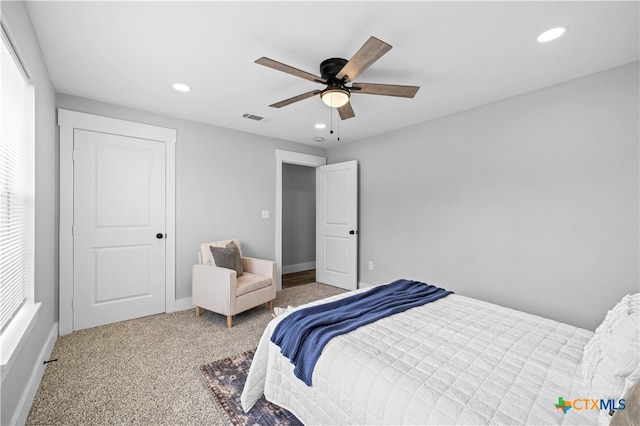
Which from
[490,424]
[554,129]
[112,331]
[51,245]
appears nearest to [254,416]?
[490,424]

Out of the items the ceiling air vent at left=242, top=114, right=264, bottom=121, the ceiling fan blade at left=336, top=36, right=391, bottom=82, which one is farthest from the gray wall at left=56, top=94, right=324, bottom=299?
the ceiling fan blade at left=336, top=36, right=391, bottom=82

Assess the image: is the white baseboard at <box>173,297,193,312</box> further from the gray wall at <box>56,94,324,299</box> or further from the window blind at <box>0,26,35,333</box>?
the window blind at <box>0,26,35,333</box>

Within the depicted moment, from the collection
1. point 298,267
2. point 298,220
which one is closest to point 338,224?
point 298,220

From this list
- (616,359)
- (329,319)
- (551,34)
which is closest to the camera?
(616,359)

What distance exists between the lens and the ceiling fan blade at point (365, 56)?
160 centimetres

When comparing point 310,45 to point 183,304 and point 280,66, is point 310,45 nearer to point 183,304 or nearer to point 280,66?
point 280,66

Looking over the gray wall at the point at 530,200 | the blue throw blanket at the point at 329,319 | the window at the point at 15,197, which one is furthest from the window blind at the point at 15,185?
the gray wall at the point at 530,200

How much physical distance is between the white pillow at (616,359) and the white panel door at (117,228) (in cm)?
382

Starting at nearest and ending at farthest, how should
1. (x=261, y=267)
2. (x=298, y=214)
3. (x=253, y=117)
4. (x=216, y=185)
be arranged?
(x=253, y=117), (x=261, y=267), (x=216, y=185), (x=298, y=214)

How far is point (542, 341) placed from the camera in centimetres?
157

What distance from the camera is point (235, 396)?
1.92 metres

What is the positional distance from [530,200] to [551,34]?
60.2 inches

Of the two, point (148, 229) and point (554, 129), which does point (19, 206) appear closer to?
point (148, 229)

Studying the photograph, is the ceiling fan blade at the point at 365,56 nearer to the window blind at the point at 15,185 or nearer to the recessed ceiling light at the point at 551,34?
the recessed ceiling light at the point at 551,34
